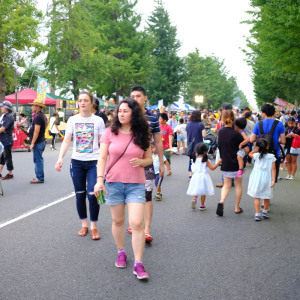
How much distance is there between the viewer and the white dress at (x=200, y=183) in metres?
6.69

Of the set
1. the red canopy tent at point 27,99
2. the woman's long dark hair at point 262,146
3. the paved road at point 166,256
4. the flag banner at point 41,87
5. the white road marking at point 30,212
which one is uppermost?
the flag banner at point 41,87

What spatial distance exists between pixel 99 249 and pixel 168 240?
0.90 meters

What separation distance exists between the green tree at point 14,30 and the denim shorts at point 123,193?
22.1 meters

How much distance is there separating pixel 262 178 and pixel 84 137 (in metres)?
2.84

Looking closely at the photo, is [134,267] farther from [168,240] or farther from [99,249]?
[168,240]

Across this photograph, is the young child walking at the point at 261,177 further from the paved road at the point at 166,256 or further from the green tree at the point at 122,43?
the green tree at the point at 122,43

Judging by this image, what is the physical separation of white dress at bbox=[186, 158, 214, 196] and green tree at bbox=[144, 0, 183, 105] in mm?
53300

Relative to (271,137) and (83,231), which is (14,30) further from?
(83,231)

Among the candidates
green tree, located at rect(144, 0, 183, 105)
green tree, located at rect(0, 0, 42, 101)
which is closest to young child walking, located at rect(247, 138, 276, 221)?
green tree, located at rect(0, 0, 42, 101)

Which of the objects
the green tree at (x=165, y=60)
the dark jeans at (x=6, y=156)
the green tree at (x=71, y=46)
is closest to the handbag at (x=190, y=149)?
the dark jeans at (x=6, y=156)

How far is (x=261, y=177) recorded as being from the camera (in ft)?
20.6

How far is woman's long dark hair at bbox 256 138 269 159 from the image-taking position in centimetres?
633

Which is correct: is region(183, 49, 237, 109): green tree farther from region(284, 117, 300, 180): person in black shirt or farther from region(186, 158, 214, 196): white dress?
region(186, 158, 214, 196): white dress

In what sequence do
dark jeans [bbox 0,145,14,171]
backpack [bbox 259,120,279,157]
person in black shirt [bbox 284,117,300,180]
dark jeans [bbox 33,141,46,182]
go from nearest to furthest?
backpack [bbox 259,120,279,157] → dark jeans [bbox 33,141,46,182] → dark jeans [bbox 0,145,14,171] → person in black shirt [bbox 284,117,300,180]
